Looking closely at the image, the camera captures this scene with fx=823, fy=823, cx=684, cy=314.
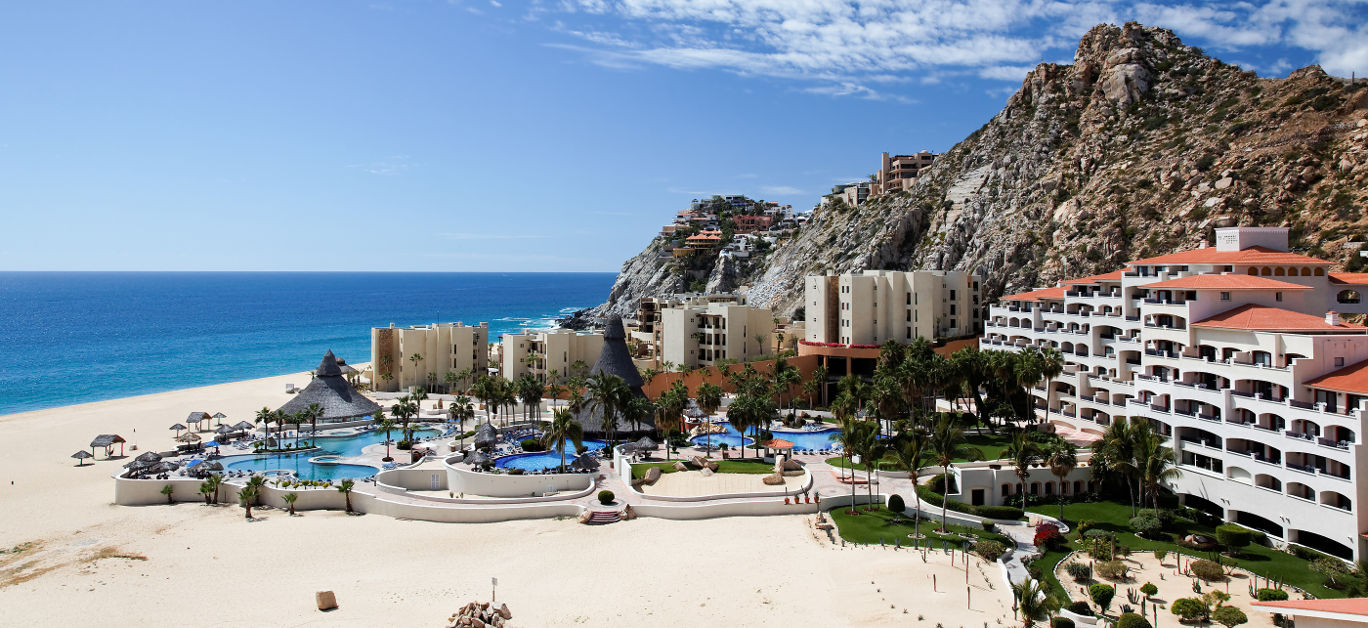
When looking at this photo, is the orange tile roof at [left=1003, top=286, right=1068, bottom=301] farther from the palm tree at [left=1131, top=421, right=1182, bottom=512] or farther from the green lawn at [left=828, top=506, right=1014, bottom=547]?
the green lawn at [left=828, top=506, right=1014, bottom=547]

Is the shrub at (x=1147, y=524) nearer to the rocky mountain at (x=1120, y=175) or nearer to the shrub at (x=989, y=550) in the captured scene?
the shrub at (x=989, y=550)

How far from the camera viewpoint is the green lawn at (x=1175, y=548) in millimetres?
31125

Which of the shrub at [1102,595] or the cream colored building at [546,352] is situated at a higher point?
the cream colored building at [546,352]

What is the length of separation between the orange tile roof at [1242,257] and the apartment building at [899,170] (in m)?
77.4

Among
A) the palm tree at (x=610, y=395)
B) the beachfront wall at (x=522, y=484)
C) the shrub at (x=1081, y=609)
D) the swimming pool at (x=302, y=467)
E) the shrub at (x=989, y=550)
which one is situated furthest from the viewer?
the palm tree at (x=610, y=395)

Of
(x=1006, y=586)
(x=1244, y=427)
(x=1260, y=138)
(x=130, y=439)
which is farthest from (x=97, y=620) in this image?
(x=1260, y=138)

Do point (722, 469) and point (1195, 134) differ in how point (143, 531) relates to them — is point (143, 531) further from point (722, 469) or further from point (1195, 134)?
point (1195, 134)

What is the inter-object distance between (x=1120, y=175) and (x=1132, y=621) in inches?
2764

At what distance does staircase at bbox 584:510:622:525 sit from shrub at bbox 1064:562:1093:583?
20.1 metres

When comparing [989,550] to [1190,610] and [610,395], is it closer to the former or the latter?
[1190,610]

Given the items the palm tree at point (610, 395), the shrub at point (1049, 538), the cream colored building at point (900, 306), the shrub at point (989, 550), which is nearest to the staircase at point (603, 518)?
the palm tree at point (610, 395)

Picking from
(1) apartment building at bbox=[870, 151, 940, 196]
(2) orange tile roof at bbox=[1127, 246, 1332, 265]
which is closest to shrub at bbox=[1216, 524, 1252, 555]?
(2) orange tile roof at bbox=[1127, 246, 1332, 265]

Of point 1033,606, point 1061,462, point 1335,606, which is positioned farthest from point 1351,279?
point 1033,606

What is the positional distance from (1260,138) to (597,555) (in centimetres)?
7518
